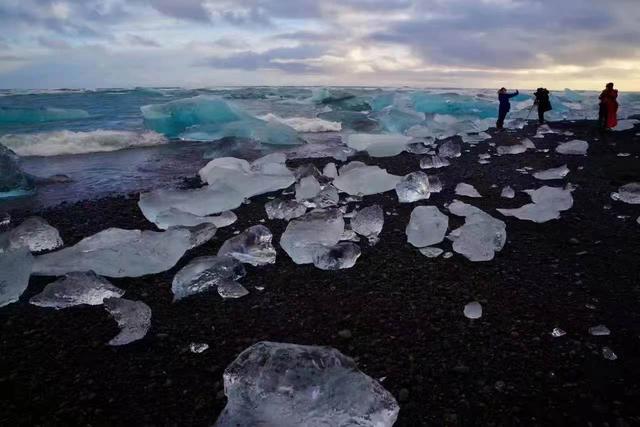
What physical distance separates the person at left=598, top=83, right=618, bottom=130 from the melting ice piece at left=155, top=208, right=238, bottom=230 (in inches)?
383

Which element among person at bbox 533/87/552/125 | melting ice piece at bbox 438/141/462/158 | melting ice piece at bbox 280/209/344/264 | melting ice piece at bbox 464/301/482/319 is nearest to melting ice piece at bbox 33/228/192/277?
melting ice piece at bbox 280/209/344/264

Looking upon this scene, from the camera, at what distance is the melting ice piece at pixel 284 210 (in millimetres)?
3934

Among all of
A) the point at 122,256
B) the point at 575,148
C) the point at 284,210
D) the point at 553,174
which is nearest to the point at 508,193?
the point at 553,174

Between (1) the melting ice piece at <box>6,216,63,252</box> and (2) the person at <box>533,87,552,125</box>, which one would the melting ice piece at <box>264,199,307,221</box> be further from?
(2) the person at <box>533,87,552,125</box>

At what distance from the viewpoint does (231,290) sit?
2.50m

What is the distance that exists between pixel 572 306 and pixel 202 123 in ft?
36.8

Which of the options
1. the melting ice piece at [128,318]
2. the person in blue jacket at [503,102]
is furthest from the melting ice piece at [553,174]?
the person in blue jacket at [503,102]

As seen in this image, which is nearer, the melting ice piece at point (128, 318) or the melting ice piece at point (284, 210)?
the melting ice piece at point (128, 318)

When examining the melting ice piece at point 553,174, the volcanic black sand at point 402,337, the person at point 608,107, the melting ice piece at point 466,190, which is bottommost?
Answer: the volcanic black sand at point 402,337

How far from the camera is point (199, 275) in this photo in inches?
100

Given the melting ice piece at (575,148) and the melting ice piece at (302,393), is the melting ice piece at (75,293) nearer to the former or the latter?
the melting ice piece at (302,393)

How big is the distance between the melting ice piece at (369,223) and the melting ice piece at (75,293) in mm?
1904

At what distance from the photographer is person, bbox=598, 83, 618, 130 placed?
30.2 ft

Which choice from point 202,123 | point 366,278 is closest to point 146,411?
point 366,278
